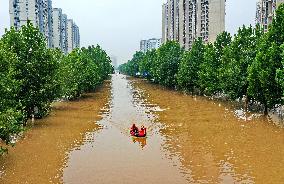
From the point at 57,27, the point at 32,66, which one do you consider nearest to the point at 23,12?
the point at 57,27

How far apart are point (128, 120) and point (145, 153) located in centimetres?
1476

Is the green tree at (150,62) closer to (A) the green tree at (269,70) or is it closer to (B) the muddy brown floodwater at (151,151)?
(B) the muddy brown floodwater at (151,151)

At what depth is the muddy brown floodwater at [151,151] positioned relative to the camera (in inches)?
785

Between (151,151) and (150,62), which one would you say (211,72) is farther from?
(150,62)

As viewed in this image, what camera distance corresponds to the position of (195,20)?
383 ft

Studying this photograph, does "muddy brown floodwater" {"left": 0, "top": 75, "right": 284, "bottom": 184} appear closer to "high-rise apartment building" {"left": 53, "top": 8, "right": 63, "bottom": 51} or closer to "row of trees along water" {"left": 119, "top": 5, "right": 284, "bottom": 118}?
"row of trees along water" {"left": 119, "top": 5, "right": 284, "bottom": 118}

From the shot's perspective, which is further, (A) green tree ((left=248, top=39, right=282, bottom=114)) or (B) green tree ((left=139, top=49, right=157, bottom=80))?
(B) green tree ((left=139, top=49, right=157, bottom=80))

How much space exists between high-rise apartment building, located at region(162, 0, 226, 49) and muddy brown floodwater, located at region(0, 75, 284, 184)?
64488 mm

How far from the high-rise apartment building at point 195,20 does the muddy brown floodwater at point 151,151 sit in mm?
64488

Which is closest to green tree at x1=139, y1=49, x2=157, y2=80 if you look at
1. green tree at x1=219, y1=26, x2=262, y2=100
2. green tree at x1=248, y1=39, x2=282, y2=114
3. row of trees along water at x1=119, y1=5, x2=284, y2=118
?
row of trees along water at x1=119, y1=5, x2=284, y2=118

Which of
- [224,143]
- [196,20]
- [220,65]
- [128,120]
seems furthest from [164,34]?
[224,143]

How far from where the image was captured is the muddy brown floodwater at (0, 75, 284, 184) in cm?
1994

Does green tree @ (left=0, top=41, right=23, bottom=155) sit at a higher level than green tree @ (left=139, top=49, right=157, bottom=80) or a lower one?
Result: lower

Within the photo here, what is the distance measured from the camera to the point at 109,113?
4519 cm
